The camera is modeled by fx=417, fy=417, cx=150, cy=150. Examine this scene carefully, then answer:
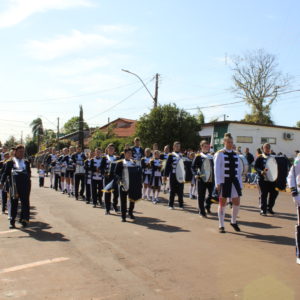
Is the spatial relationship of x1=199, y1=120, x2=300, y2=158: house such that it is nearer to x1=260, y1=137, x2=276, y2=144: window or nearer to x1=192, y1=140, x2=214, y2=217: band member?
x1=260, y1=137, x2=276, y2=144: window

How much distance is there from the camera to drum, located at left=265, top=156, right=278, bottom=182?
Result: 12.1 metres

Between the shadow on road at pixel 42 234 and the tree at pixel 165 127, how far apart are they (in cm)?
2445

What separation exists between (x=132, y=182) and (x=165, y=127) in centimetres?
2353

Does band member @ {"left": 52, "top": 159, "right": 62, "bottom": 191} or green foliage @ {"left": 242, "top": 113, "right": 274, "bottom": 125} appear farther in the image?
green foliage @ {"left": 242, "top": 113, "right": 274, "bottom": 125}

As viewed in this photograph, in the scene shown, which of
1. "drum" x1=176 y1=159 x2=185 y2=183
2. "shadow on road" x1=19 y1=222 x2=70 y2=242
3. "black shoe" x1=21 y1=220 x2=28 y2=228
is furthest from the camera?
"drum" x1=176 y1=159 x2=185 y2=183

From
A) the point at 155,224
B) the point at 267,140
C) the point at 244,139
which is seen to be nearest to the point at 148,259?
the point at 155,224

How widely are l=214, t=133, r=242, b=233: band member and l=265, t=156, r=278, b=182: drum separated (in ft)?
10.0

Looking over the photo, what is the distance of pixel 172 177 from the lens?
43.5 ft

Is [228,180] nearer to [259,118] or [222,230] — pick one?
[222,230]

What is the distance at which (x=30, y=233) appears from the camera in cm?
935

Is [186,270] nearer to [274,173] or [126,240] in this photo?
[126,240]

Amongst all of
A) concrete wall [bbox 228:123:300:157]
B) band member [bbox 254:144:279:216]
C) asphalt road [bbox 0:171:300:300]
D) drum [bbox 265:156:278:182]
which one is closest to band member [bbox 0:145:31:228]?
asphalt road [bbox 0:171:300:300]

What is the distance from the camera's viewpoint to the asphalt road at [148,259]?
A: 211 inches

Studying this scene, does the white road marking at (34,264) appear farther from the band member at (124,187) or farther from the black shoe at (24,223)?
the band member at (124,187)
